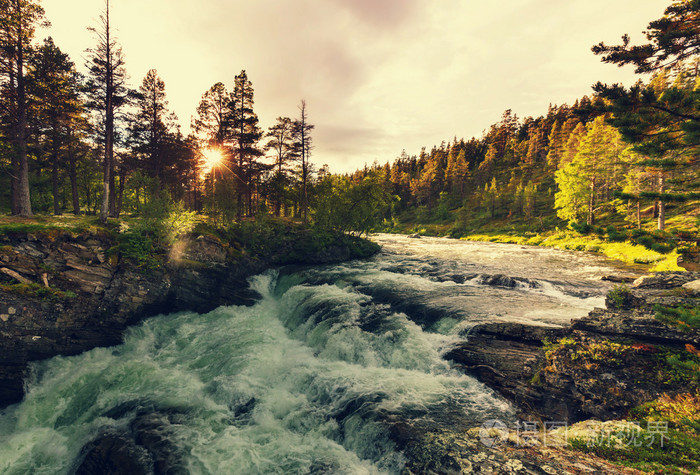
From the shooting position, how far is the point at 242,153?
35.3 m

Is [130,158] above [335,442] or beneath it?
above

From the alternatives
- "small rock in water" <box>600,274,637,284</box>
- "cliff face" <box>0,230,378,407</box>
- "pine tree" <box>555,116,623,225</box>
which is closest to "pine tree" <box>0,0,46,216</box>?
"cliff face" <box>0,230,378,407</box>

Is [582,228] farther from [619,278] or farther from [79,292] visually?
[79,292]

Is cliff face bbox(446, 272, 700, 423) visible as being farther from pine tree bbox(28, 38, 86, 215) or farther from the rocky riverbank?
pine tree bbox(28, 38, 86, 215)

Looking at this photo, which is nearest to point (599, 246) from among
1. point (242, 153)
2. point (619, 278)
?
point (619, 278)

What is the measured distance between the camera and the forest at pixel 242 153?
7.88m

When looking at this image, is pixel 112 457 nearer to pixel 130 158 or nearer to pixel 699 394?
pixel 699 394

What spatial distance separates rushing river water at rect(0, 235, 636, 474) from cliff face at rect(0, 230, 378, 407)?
0.83 meters

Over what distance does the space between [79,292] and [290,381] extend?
1288cm

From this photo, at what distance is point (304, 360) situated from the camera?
13.3 meters

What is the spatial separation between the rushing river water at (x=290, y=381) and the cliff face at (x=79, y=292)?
0.83 metres

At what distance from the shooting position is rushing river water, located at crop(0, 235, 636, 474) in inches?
328

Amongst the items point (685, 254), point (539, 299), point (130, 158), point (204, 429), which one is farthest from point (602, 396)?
point (130, 158)

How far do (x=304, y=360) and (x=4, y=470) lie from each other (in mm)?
10493
